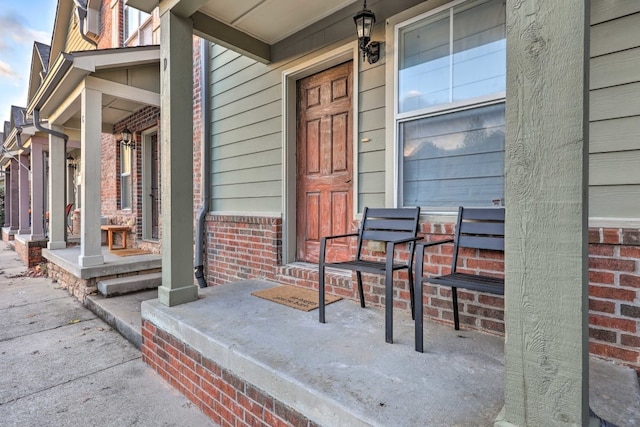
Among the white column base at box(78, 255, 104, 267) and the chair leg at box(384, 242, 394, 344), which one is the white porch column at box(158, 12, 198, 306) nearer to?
the chair leg at box(384, 242, 394, 344)

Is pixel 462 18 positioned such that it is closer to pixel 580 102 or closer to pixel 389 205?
pixel 389 205

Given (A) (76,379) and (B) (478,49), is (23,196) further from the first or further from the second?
(B) (478,49)

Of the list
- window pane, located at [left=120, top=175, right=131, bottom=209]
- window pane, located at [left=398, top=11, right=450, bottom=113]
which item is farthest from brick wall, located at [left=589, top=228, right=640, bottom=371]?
window pane, located at [left=120, top=175, right=131, bottom=209]

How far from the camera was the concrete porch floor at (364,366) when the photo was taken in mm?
1276

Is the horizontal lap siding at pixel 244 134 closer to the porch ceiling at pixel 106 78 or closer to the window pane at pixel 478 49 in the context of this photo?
the porch ceiling at pixel 106 78

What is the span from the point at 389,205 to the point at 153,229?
4659mm

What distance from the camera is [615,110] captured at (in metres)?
1.69

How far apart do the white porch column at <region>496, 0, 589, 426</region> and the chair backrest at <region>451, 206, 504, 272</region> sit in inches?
42.4

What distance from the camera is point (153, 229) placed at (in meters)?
5.79

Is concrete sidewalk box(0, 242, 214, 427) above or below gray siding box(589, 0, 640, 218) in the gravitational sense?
below

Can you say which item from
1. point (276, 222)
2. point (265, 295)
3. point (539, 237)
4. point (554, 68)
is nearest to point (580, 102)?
point (554, 68)

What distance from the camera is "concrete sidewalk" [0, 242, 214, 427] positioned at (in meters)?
1.99

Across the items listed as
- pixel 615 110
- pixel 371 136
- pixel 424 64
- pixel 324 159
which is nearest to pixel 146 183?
pixel 324 159

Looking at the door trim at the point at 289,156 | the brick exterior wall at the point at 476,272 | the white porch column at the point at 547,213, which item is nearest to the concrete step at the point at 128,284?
the brick exterior wall at the point at 476,272
